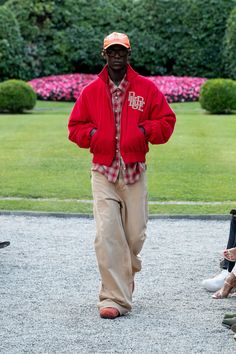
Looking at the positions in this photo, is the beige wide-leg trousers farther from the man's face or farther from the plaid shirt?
the man's face

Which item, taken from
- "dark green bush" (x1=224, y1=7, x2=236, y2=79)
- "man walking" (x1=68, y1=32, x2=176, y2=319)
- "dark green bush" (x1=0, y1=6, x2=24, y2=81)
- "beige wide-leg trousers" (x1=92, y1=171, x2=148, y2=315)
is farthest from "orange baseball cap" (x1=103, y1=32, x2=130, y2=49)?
"dark green bush" (x1=224, y1=7, x2=236, y2=79)

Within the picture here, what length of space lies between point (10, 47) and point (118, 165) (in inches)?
940

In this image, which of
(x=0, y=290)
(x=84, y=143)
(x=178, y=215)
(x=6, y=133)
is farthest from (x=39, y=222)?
(x=6, y=133)

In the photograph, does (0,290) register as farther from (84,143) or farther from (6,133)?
(6,133)

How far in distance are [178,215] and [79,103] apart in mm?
4717

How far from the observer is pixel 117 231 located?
662 cm

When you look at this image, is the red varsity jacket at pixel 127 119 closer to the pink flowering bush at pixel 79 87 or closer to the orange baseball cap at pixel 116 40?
the orange baseball cap at pixel 116 40

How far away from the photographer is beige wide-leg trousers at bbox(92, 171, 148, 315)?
21.7 feet

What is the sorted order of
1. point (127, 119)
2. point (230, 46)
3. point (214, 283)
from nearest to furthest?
point (127, 119)
point (214, 283)
point (230, 46)

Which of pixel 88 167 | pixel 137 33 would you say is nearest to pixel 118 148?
pixel 88 167

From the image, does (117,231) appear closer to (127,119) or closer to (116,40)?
(127,119)

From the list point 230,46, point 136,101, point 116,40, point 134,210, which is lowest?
point 230,46

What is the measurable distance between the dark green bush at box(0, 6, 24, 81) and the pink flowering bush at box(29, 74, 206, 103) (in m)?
0.81

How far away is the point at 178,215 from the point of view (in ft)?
36.9
